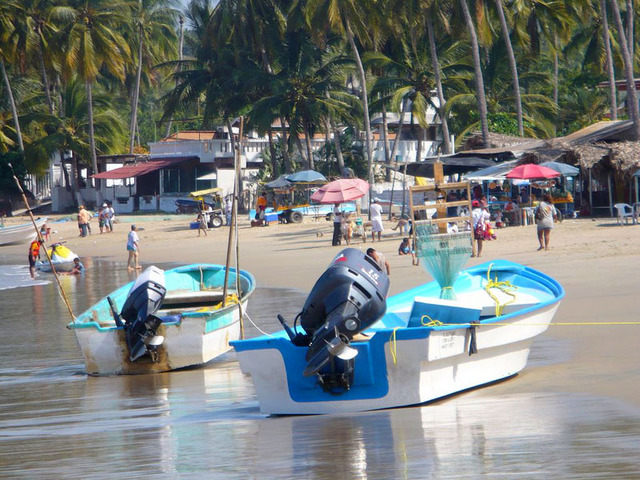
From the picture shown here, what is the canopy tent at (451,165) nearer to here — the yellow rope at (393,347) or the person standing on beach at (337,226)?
the person standing on beach at (337,226)

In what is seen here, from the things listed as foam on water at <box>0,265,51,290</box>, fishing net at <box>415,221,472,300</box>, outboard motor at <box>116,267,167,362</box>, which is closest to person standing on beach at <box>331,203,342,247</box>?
foam on water at <box>0,265,51,290</box>

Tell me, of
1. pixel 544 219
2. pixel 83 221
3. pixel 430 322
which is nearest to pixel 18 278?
pixel 83 221

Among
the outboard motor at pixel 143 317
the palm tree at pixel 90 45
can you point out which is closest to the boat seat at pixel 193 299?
the outboard motor at pixel 143 317

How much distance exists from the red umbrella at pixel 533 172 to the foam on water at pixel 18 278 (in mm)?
12755

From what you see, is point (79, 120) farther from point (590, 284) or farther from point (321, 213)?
point (590, 284)

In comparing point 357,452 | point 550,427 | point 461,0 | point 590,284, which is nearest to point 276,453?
point 357,452

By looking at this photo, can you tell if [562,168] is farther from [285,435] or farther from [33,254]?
[285,435]

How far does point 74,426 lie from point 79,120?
135 feet

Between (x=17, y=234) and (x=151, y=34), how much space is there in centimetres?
2024

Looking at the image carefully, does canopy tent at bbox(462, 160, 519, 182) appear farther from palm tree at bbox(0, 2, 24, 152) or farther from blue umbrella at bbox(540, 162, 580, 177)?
palm tree at bbox(0, 2, 24, 152)

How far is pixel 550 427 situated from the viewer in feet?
21.5

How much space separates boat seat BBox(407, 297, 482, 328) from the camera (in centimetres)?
816

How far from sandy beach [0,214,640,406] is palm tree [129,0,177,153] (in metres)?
13.0

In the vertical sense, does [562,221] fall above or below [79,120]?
below
